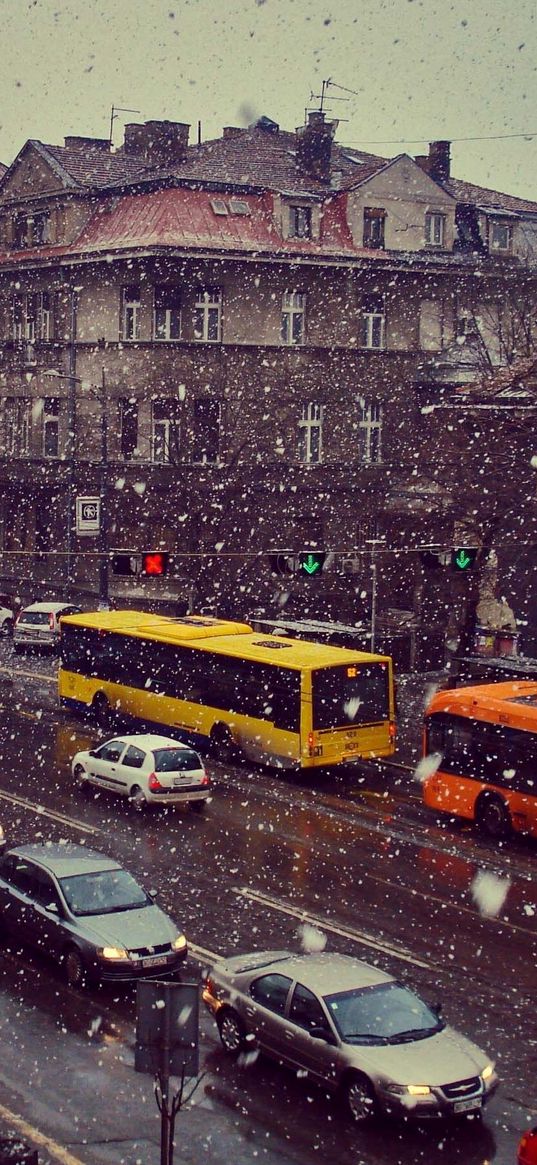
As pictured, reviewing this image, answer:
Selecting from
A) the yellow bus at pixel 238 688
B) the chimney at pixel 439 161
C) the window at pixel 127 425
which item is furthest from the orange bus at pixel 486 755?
the chimney at pixel 439 161

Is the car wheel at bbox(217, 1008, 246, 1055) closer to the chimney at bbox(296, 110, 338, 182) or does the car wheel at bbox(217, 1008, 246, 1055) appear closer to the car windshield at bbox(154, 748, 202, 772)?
the car windshield at bbox(154, 748, 202, 772)

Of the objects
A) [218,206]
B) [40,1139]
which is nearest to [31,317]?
[218,206]

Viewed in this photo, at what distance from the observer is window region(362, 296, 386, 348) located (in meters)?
56.3

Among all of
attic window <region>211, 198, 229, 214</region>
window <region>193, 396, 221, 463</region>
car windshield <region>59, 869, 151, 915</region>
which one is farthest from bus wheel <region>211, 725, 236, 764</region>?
attic window <region>211, 198, 229, 214</region>

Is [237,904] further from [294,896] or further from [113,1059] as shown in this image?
[113,1059]

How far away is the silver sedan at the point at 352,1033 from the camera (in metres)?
14.1

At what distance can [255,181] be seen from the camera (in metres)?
54.5

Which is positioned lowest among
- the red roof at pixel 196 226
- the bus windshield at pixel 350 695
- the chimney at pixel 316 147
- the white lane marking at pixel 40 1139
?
the white lane marking at pixel 40 1139

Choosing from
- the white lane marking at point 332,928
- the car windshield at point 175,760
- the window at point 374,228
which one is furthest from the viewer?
the window at point 374,228

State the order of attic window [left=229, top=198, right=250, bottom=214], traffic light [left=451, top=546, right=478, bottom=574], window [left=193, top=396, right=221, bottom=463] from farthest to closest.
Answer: attic window [left=229, top=198, right=250, bottom=214], window [left=193, top=396, right=221, bottom=463], traffic light [left=451, top=546, right=478, bottom=574]

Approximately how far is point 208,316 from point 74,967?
37591 mm

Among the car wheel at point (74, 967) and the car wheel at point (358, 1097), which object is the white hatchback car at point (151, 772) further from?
the car wheel at point (358, 1097)

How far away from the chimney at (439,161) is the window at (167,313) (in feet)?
46.4

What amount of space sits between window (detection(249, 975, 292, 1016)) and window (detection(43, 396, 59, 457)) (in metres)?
41.8
